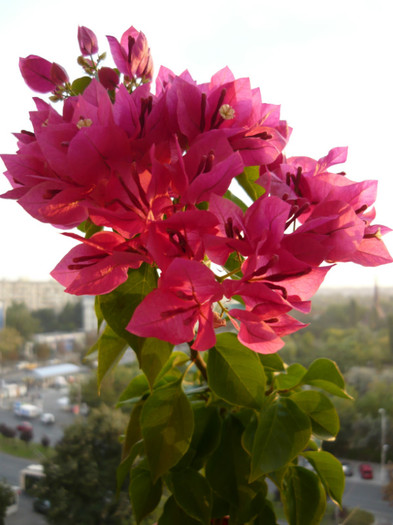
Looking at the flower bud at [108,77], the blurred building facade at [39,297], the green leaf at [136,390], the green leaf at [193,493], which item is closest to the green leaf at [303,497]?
the green leaf at [193,493]

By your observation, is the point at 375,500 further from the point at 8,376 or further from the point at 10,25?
the point at 10,25

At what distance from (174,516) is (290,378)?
23 centimetres

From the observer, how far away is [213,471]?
51 cm

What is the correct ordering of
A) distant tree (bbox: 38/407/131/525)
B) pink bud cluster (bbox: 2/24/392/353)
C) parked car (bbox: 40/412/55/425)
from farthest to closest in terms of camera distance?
parked car (bbox: 40/412/55/425) → distant tree (bbox: 38/407/131/525) → pink bud cluster (bbox: 2/24/392/353)

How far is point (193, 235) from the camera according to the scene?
1.09 feet

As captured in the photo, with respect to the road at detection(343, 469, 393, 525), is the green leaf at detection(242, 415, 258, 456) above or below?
above

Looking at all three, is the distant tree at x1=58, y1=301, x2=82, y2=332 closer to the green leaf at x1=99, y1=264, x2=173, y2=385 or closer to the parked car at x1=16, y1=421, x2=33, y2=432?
the parked car at x1=16, y1=421, x2=33, y2=432

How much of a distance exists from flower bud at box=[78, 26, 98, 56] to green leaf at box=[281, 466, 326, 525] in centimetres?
53

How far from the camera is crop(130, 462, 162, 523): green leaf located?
53cm

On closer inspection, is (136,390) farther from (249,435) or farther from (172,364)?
(249,435)

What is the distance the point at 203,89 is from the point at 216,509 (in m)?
0.47

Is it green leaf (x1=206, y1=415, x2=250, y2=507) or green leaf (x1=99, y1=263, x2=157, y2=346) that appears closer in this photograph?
green leaf (x1=99, y1=263, x2=157, y2=346)

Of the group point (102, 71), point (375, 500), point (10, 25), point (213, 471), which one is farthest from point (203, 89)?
point (375, 500)

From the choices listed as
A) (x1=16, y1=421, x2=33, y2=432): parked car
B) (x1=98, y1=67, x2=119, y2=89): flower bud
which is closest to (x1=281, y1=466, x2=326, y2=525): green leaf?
(x1=98, y1=67, x2=119, y2=89): flower bud
